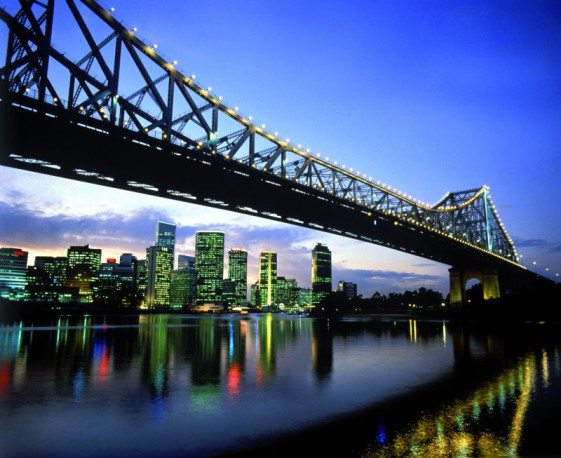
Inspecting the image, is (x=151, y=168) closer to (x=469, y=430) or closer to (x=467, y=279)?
(x=469, y=430)

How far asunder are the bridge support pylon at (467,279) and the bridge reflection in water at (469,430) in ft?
301

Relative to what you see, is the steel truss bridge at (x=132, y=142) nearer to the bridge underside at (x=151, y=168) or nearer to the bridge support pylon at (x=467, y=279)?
the bridge underside at (x=151, y=168)

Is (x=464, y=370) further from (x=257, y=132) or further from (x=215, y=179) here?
(x=257, y=132)

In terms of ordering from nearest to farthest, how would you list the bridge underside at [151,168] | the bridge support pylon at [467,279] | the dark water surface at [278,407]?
the dark water surface at [278,407]
the bridge underside at [151,168]
the bridge support pylon at [467,279]

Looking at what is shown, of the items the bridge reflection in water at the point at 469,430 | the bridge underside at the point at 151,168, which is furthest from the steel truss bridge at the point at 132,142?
the bridge reflection in water at the point at 469,430

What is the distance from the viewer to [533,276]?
12938cm

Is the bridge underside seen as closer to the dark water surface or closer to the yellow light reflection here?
the dark water surface

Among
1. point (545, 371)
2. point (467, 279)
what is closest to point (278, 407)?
point (545, 371)

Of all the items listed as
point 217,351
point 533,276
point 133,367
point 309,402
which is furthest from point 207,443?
point 533,276

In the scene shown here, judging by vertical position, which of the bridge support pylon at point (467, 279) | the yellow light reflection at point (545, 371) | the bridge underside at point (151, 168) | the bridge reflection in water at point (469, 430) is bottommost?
the bridge reflection in water at point (469, 430)

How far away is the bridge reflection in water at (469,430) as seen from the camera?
340 inches

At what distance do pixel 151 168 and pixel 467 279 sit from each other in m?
87.1

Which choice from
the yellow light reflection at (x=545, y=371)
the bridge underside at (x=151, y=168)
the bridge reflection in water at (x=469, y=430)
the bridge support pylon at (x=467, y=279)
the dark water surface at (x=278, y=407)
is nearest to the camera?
the bridge reflection in water at (x=469, y=430)

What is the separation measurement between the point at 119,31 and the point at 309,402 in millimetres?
34940
